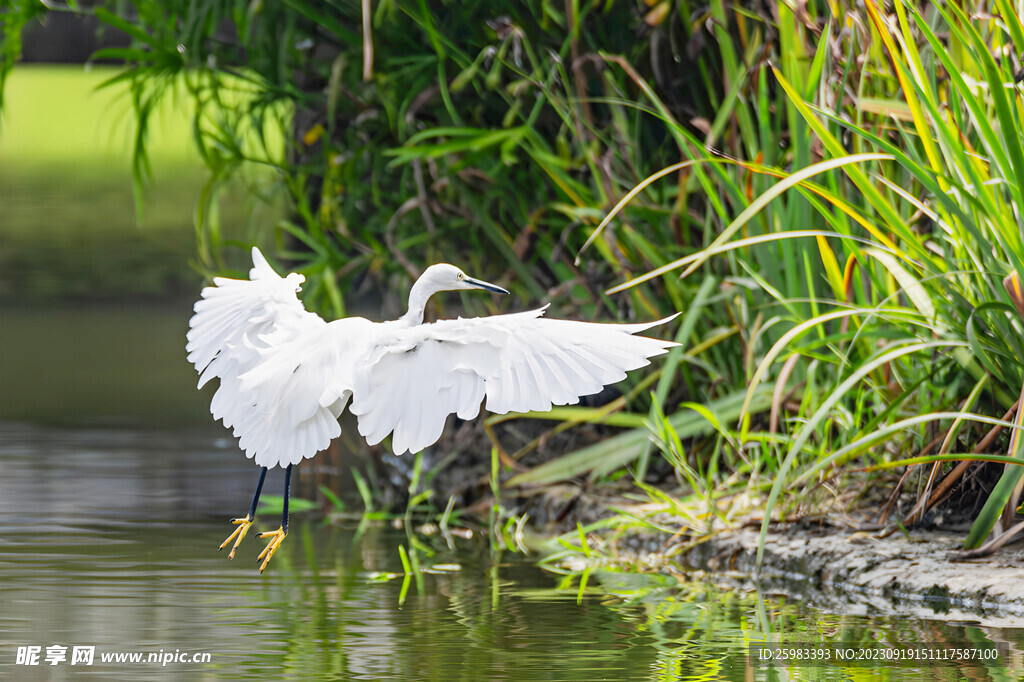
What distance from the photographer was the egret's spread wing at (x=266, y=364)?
263 cm

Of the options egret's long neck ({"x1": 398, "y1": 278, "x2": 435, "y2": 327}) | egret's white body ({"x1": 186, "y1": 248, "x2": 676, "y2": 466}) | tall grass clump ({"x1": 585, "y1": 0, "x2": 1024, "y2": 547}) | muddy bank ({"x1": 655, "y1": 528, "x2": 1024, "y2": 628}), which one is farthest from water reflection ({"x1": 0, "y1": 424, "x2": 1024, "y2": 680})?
egret's long neck ({"x1": 398, "y1": 278, "x2": 435, "y2": 327})

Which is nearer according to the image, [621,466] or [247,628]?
[247,628]

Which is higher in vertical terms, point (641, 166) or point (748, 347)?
point (641, 166)

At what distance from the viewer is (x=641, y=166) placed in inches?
183

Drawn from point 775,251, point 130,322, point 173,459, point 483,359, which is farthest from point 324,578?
point 130,322

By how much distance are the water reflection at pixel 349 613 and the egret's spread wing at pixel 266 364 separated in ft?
1.49

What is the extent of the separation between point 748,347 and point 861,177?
77cm

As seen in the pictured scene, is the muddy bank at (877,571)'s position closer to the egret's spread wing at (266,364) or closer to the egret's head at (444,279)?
the egret's head at (444,279)

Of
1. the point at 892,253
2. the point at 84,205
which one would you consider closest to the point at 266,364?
the point at 892,253

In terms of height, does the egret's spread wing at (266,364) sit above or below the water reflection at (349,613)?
above

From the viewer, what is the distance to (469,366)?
8.56 ft

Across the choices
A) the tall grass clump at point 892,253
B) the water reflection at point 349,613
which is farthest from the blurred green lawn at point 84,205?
the tall grass clump at point 892,253

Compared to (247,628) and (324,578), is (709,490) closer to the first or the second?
(324,578)

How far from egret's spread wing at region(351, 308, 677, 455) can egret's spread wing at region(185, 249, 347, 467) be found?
0.29ft
